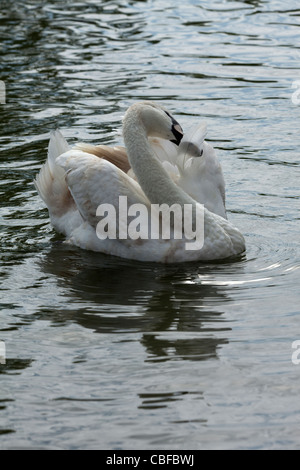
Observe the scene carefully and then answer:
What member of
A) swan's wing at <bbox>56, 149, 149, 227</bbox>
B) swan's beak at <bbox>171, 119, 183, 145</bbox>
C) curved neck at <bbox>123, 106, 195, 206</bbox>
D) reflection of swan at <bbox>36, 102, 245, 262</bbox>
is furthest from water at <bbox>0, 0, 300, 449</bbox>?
swan's beak at <bbox>171, 119, 183, 145</bbox>

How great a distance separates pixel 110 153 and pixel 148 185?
0.79 metres

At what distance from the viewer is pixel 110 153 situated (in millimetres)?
9195

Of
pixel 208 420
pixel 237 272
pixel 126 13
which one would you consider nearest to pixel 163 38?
pixel 126 13

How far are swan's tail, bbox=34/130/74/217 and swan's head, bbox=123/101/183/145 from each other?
1130mm

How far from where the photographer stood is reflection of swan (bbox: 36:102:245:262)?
834cm

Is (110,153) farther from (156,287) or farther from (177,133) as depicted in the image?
(156,287)

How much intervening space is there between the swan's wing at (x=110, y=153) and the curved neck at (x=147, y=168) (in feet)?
1.82
